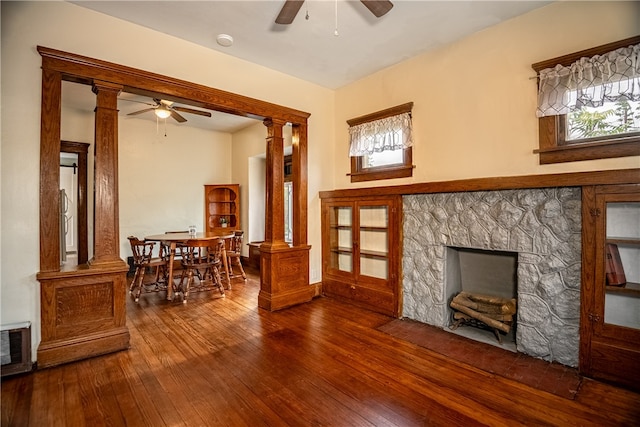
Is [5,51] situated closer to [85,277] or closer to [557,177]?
[85,277]

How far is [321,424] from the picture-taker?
1.82m

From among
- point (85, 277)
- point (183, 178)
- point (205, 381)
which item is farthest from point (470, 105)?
point (183, 178)

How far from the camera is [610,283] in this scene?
7.57ft

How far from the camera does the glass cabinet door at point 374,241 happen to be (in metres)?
3.87

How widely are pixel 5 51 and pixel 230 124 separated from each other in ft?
14.3

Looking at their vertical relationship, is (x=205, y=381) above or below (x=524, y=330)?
below

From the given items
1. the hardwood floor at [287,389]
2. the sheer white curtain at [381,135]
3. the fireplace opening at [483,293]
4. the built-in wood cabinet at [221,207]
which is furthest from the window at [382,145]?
the built-in wood cabinet at [221,207]

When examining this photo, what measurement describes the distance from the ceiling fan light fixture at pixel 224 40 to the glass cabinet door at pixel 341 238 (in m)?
2.43

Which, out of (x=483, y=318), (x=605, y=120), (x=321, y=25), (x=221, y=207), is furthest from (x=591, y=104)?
(x=221, y=207)

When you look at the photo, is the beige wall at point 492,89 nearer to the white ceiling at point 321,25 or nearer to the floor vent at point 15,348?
the white ceiling at point 321,25

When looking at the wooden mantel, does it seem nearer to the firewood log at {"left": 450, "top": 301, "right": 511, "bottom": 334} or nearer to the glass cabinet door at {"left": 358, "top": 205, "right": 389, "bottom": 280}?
the glass cabinet door at {"left": 358, "top": 205, "right": 389, "bottom": 280}

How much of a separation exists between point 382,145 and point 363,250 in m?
1.43

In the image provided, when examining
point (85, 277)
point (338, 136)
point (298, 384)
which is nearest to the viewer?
point (298, 384)

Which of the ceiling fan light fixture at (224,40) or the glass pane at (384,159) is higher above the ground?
the ceiling fan light fixture at (224,40)
